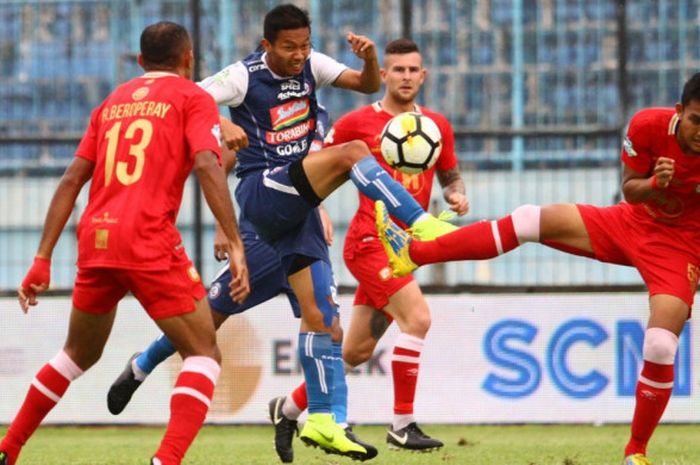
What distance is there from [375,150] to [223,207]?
302cm

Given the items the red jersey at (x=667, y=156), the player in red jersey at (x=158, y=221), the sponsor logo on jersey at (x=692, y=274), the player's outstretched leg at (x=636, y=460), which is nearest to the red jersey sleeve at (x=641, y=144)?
the red jersey at (x=667, y=156)

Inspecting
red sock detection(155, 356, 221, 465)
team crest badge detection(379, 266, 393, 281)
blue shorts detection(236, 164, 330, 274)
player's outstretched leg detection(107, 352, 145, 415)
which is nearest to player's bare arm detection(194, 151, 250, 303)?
red sock detection(155, 356, 221, 465)

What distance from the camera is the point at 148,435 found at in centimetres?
1073

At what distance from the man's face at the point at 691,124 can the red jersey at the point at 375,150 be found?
2199 mm

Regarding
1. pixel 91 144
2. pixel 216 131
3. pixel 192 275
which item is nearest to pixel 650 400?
pixel 192 275

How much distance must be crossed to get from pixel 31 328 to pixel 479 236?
17.2ft

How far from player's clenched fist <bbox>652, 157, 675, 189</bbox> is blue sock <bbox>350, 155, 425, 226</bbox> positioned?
1.10 metres

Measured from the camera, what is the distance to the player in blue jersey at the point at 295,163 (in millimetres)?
6973

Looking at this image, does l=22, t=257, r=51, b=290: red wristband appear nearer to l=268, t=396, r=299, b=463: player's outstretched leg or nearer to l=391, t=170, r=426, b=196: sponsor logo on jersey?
l=268, t=396, r=299, b=463: player's outstretched leg

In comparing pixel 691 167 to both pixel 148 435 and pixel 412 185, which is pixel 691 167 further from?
pixel 148 435

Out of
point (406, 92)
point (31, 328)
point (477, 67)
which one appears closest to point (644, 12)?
point (477, 67)

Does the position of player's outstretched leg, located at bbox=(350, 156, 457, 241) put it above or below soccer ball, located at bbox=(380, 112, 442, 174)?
below

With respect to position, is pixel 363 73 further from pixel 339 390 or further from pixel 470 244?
pixel 339 390

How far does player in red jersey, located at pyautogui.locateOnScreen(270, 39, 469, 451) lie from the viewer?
819 centimetres
